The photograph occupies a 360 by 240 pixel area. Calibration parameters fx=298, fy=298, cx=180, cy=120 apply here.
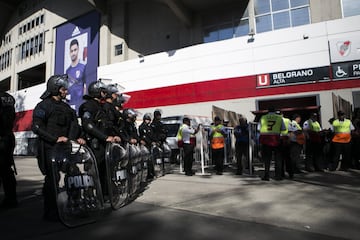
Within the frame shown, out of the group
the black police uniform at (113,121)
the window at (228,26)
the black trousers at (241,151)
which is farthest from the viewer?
the window at (228,26)

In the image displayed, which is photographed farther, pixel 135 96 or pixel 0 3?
pixel 0 3

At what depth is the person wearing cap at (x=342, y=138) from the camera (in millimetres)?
8250

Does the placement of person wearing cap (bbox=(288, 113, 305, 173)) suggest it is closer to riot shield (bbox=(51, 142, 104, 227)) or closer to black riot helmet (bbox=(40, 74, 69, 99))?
riot shield (bbox=(51, 142, 104, 227))

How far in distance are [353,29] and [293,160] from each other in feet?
30.9

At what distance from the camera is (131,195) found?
5.08 metres

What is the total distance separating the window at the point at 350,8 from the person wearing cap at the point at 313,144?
983 centimetres

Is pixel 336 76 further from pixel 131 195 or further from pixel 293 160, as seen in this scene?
pixel 131 195

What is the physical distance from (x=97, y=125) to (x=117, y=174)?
86 cm

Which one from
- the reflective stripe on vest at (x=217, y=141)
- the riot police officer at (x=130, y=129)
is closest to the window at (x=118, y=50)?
the reflective stripe on vest at (x=217, y=141)

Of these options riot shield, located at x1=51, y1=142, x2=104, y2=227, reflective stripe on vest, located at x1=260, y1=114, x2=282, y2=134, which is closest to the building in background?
reflective stripe on vest, located at x1=260, y1=114, x2=282, y2=134

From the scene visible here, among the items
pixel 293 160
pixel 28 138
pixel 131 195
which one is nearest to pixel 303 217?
pixel 131 195

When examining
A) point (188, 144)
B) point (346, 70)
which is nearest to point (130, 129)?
point (188, 144)

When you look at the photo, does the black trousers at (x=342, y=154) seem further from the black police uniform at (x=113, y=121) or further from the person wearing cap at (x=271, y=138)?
the black police uniform at (x=113, y=121)

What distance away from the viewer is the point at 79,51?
84.8ft
